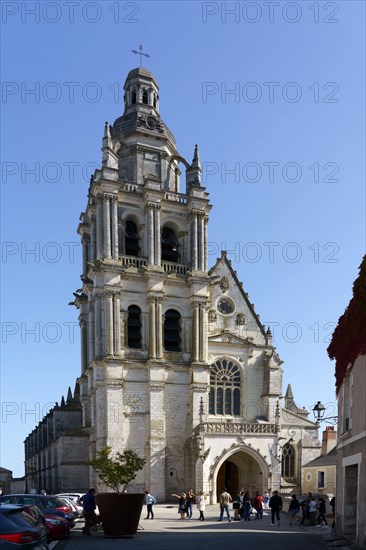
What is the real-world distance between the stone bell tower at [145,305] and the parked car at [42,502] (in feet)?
49.1

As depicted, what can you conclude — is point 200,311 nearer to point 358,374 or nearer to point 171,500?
point 171,500

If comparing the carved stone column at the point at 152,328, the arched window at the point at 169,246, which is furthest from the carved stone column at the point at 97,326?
the arched window at the point at 169,246

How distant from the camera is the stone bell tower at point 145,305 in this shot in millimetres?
31812

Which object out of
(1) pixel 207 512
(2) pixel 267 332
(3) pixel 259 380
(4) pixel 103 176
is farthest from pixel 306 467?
(4) pixel 103 176

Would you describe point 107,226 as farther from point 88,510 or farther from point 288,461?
point 288,461

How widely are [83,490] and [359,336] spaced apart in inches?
997

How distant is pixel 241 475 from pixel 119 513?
790 inches

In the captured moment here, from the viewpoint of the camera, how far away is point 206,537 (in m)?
16.0

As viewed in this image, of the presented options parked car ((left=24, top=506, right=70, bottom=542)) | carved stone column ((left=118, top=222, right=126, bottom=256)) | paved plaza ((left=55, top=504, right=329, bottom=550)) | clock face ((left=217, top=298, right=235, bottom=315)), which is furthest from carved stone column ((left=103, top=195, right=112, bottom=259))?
parked car ((left=24, top=506, right=70, bottom=542))

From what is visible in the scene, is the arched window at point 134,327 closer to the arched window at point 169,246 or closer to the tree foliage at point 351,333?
the arched window at point 169,246

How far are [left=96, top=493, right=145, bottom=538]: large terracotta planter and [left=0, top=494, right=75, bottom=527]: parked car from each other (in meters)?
1.16

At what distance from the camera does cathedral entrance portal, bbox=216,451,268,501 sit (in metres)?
32.6

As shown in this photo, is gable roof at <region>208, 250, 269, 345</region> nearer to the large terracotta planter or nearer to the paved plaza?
the paved plaza

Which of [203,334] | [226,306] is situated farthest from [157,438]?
[226,306]
